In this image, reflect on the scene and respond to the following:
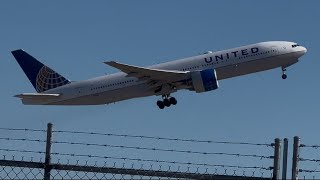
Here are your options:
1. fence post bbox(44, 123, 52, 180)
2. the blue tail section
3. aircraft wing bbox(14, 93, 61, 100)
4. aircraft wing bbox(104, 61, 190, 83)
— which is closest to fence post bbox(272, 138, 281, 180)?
fence post bbox(44, 123, 52, 180)

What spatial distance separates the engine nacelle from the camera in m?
45.3

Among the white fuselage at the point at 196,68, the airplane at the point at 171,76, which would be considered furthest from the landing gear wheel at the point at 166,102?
the white fuselage at the point at 196,68

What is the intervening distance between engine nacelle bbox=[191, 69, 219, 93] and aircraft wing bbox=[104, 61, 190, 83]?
1123 mm

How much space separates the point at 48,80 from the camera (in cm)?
5597

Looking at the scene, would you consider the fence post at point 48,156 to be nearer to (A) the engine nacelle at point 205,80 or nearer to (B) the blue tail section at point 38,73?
(A) the engine nacelle at point 205,80

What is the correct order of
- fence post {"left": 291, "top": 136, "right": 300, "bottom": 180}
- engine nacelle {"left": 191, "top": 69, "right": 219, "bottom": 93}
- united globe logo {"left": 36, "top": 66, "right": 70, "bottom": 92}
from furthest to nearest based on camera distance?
1. united globe logo {"left": 36, "top": 66, "right": 70, "bottom": 92}
2. engine nacelle {"left": 191, "top": 69, "right": 219, "bottom": 93}
3. fence post {"left": 291, "top": 136, "right": 300, "bottom": 180}

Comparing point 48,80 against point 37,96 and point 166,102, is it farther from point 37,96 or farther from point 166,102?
point 166,102

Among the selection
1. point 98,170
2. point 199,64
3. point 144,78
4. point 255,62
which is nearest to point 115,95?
point 144,78

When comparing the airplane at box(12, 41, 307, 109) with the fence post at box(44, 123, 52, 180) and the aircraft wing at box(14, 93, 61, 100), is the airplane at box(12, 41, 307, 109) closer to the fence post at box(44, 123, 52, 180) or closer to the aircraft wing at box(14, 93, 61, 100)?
the aircraft wing at box(14, 93, 61, 100)

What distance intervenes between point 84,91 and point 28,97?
4.37 metres

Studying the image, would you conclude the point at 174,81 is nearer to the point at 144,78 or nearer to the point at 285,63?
the point at 144,78

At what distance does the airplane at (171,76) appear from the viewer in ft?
153

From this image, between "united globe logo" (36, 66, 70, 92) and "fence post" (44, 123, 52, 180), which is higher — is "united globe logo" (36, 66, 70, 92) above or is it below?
above

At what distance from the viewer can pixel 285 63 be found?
48.2 m
